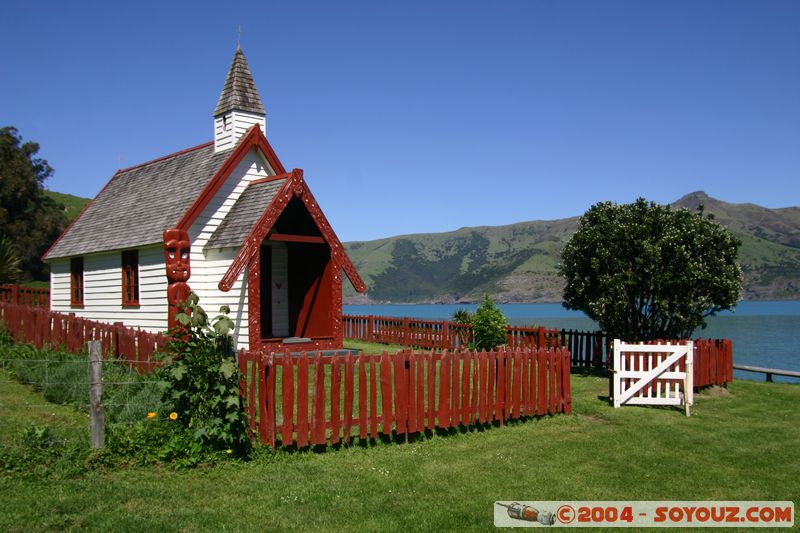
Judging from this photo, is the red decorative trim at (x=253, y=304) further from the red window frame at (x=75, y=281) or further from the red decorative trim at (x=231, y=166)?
the red window frame at (x=75, y=281)

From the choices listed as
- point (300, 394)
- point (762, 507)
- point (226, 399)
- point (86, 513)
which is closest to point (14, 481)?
point (86, 513)

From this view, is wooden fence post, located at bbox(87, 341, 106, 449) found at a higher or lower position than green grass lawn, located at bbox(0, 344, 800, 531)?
higher

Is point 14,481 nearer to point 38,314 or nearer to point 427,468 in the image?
point 427,468

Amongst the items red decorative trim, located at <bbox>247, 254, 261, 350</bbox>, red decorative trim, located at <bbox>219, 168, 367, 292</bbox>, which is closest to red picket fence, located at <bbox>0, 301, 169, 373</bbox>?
red decorative trim, located at <bbox>219, 168, 367, 292</bbox>

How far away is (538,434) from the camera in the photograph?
12.0m

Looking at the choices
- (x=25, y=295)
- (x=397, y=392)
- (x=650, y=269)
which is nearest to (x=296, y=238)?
(x=397, y=392)

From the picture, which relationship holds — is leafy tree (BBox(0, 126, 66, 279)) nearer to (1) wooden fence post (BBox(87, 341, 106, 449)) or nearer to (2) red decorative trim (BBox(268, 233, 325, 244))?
(2) red decorative trim (BBox(268, 233, 325, 244))

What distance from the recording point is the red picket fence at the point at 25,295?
87.5 feet

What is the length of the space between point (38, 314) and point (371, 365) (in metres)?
10.8

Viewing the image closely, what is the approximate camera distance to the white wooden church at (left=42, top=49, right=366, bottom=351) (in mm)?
17969

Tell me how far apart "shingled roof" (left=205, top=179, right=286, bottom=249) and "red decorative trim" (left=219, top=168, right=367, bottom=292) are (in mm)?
443

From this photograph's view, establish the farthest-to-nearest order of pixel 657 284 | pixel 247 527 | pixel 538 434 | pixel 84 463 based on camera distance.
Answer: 1. pixel 657 284
2. pixel 538 434
3. pixel 84 463
4. pixel 247 527

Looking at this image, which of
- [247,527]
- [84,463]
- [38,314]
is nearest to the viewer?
[247,527]

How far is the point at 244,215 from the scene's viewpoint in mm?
18594
